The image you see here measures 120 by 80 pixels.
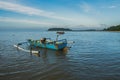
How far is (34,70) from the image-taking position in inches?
535

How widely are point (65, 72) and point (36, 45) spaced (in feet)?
61.5

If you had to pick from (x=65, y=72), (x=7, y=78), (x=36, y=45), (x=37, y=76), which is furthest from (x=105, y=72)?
(x=36, y=45)

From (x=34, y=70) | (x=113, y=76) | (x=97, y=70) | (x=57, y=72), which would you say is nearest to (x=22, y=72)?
(x=34, y=70)

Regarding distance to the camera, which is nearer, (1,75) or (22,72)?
(1,75)

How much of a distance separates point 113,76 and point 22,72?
7.91m

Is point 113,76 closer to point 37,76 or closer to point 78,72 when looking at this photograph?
point 78,72

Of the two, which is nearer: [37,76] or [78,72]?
[37,76]

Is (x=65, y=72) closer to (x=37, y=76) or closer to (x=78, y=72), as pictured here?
(x=78, y=72)

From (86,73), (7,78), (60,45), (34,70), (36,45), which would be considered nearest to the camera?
(7,78)

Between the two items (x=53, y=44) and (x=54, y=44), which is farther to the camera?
(x=53, y=44)

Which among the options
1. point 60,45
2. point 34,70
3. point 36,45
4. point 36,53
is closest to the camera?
point 34,70

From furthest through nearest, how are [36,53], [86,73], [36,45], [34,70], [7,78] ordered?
[36,45] → [36,53] → [34,70] → [86,73] → [7,78]

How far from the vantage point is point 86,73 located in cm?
1239

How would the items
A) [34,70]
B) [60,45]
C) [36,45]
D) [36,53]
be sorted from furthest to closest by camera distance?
[36,45] < [60,45] < [36,53] < [34,70]
